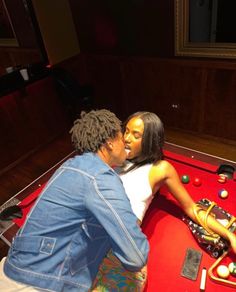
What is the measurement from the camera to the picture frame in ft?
9.48

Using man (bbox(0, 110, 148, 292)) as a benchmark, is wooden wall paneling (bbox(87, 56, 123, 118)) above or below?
below

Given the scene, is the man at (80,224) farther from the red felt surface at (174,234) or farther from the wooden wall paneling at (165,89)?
the wooden wall paneling at (165,89)

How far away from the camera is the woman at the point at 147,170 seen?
1606mm

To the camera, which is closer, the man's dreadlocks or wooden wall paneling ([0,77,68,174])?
the man's dreadlocks

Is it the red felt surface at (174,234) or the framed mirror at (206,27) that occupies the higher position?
the framed mirror at (206,27)

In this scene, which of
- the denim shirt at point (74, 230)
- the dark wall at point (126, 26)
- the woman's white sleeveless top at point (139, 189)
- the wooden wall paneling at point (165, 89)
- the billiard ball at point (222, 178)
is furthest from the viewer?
the wooden wall paneling at point (165, 89)

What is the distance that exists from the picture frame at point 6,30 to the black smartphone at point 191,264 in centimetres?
280

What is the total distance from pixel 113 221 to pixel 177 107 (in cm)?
245

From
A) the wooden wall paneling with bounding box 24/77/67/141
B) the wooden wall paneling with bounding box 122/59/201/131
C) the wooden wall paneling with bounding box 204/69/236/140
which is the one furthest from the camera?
the wooden wall paneling with bounding box 24/77/67/141

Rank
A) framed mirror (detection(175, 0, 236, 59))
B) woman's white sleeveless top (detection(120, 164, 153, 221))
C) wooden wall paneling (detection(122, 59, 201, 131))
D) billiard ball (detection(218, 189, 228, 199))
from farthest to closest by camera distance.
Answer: wooden wall paneling (detection(122, 59, 201, 131)), framed mirror (detection(175, 0, 236, 59)), billiard ball (detection(218, 189, 228, 199)), woman's white sleeveless top (detection(120, 164, 153, 221))

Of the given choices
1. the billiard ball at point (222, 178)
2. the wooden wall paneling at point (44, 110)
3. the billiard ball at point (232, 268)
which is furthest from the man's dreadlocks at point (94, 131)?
the wooden wall paneling at point (44, 110)

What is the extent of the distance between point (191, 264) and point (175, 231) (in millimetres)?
243

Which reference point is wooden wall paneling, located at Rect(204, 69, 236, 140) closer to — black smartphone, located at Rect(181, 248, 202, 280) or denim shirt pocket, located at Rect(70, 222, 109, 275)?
black smartphone, located at Rect(181, 248, 202, 280)

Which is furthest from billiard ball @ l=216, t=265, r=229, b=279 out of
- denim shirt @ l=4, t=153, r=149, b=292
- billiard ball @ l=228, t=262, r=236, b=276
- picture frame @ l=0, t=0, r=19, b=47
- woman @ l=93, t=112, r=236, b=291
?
picture frame @ l=0, t=0, r=19, b=47
